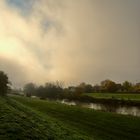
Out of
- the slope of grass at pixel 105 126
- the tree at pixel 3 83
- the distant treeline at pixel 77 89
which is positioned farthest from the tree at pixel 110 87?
the slope of grass at pixel 105 126

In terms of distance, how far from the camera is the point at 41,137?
51.5 ft

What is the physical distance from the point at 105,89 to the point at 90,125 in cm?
12297

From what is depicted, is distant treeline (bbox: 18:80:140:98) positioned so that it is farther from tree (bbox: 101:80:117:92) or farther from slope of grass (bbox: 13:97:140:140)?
slope of grass (bbox: 13:97:140:140)

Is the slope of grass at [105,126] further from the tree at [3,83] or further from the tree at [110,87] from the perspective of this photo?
the tree at [110,87]

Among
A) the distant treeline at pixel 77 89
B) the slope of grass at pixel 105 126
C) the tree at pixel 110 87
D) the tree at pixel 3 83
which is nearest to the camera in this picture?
the slope of grass at pixel 105 126

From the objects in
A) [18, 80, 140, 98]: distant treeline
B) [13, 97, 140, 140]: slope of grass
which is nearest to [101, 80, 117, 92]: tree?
[18, 80, 140, 98]: distant treeline

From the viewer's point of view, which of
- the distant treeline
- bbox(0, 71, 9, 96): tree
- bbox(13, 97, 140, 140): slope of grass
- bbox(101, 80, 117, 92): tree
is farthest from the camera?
bbox(101, 80, 117, 92): tree

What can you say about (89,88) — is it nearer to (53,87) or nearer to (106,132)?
(53,87)

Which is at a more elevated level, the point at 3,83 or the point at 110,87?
the point at 110,87

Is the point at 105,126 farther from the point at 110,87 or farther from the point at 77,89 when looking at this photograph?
the point at 110,87

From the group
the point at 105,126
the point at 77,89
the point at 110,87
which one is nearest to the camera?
the point at 105,126

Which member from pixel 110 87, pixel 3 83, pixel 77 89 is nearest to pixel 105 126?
pixel 3 83

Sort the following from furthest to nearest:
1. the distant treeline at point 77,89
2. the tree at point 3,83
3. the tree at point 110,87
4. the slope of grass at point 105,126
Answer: the tree at point 110,87 → the distant treeline at point 77,89 → the tree at point 3,83 → the slope of grass at point 105,126

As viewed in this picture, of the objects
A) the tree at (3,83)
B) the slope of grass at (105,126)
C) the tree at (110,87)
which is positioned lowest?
the slope of grass at (105,126)
